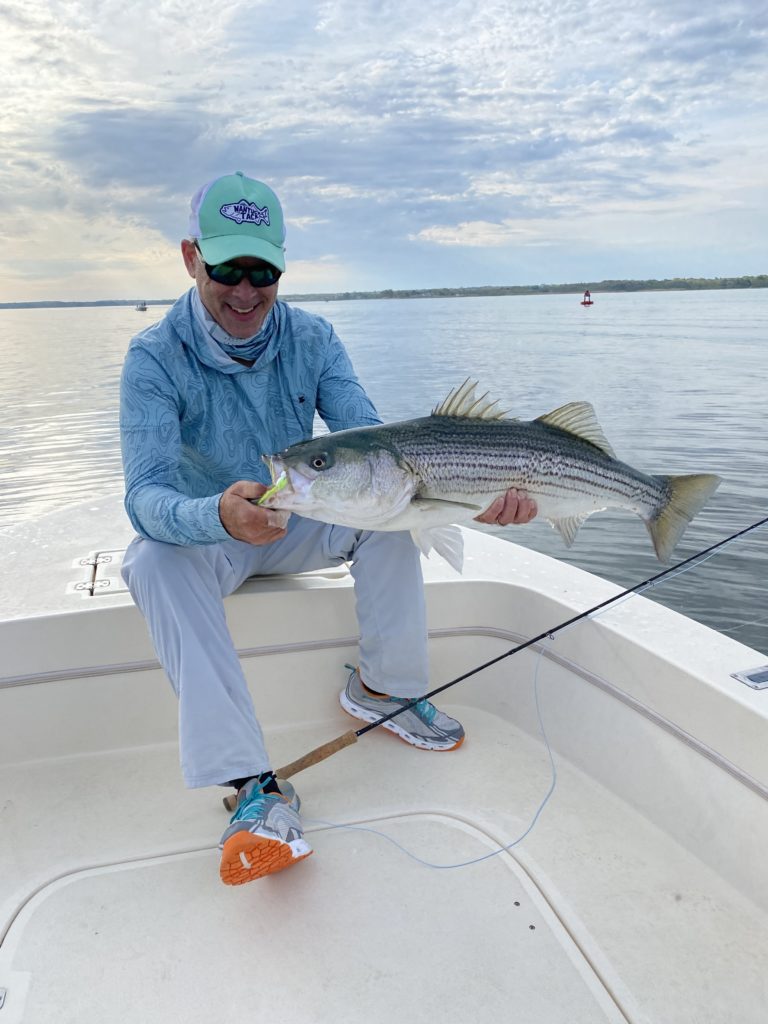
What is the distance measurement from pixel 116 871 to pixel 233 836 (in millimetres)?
486

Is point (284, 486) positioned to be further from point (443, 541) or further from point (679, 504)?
point (679, 504)

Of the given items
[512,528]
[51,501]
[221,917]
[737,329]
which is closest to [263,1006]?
[221,917]

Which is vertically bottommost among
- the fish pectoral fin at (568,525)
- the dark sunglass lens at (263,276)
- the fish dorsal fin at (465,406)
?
the fish pectoral fin at (568,525)

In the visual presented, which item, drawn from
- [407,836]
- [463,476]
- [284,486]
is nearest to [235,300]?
[284,486]

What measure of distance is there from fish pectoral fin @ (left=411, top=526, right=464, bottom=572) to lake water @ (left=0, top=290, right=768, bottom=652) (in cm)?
384

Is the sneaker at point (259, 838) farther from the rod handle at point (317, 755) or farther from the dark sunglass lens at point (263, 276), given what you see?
the dark sunglass lens at point (263, 276)

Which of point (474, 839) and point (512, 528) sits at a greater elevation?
point (474, 839)

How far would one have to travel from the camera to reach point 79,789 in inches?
110

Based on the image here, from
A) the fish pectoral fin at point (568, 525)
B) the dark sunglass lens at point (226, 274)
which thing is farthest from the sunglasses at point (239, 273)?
the fish pectoral fin at point (568, 525)

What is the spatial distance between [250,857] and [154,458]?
125 centimetres

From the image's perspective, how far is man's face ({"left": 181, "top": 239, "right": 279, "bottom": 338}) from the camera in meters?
2.67

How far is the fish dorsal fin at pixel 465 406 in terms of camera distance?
2.51 metres

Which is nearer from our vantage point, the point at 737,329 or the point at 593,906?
the point at 593,906

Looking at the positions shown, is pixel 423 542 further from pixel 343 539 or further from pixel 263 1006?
pixel 263 1006
